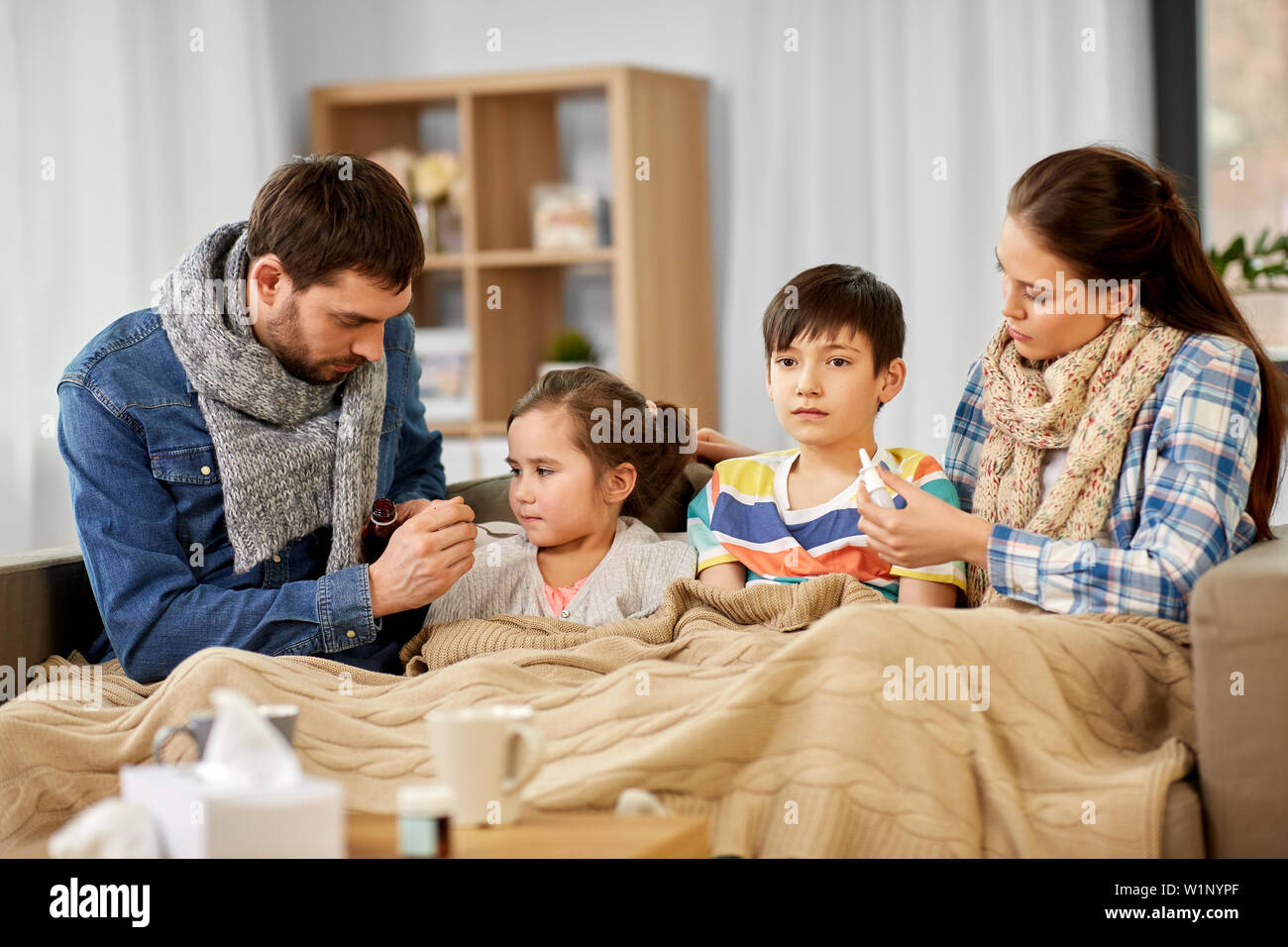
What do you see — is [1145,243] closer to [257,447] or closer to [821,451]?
[821,451]

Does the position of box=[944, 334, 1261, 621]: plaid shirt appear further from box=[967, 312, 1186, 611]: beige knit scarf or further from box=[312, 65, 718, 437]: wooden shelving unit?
box=[312, 65, 718, 437]: wooden shelving unit

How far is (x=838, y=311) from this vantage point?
6.31 feet

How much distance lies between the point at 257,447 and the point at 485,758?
2.75 ft

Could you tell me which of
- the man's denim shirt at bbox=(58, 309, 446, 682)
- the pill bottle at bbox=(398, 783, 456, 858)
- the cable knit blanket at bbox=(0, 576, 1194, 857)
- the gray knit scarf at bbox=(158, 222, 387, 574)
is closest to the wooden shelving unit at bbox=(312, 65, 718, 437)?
the gray knit scarf at bbox=(158, 222, 387, 574)

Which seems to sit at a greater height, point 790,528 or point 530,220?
point 530,220

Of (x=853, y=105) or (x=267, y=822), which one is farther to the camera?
(x=853, y=105)

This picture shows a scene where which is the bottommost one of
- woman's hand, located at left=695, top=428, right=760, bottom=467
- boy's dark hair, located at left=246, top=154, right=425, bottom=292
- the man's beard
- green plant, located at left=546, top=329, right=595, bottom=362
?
woman's hand, located at left=695, top=428, right=760, bottom=467

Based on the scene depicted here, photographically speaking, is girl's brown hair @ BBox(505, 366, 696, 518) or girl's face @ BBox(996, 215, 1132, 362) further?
girl's brown hair @ BBox(505, 366, 696, 518)

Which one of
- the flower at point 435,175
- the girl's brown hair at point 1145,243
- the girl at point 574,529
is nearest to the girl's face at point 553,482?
the girl at point 574,529

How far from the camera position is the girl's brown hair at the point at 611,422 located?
2023mm

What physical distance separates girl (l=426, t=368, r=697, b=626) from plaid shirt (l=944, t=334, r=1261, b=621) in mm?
521

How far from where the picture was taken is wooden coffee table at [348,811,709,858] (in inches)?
43.3

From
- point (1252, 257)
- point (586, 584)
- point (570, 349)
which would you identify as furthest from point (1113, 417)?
point (570, 349)

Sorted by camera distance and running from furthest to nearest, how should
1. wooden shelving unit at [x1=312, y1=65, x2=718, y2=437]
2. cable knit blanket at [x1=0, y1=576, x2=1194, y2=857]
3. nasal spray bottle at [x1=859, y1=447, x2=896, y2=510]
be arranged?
wooden shelving unit at [x1=312, y1=65, x2=718, y2=437] < nasal spray bottle at [x1=859, y1=447, x2=896, y2=510] < cable knit blanket at [x1=0, y1=576, x2=1194, y2=857]
